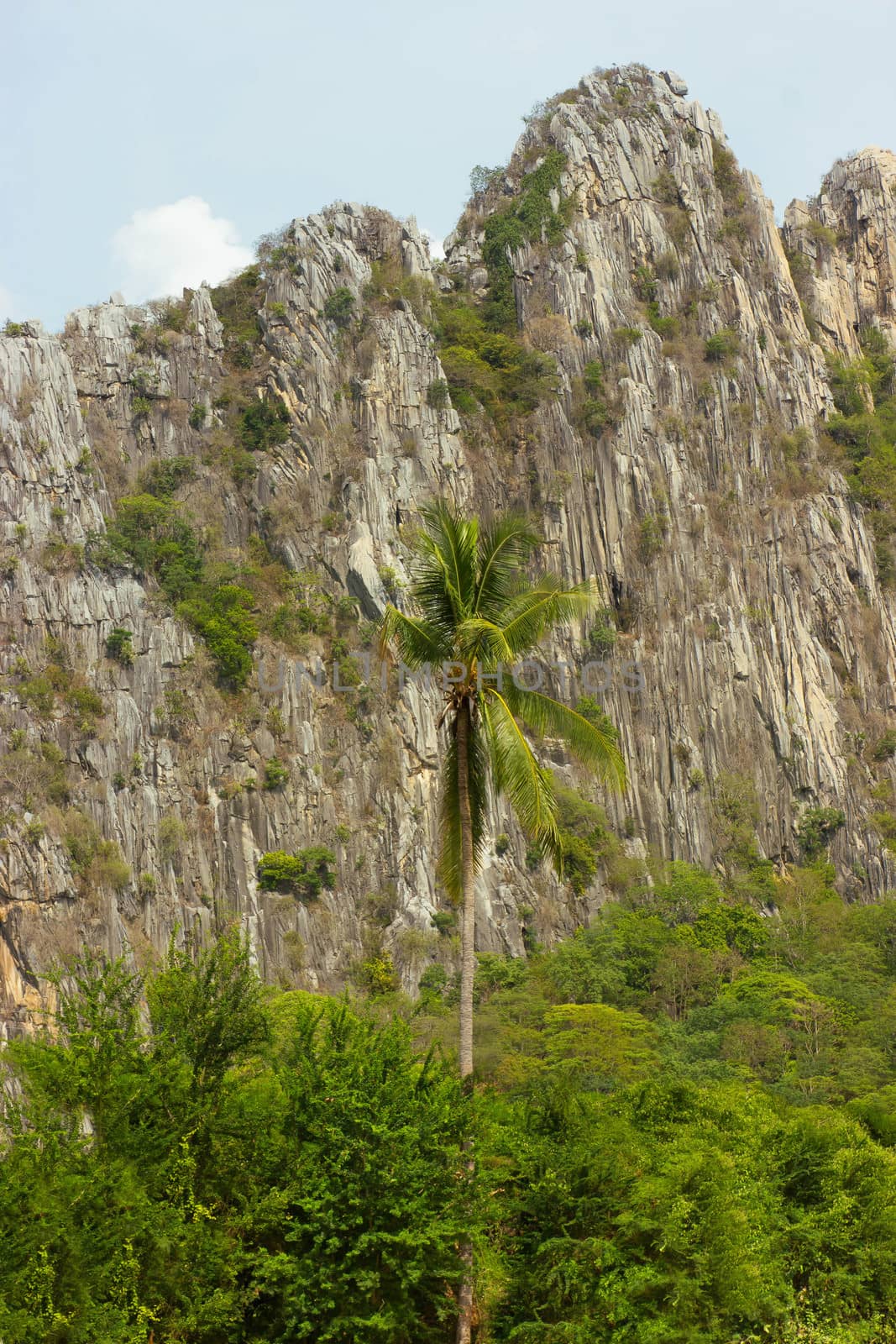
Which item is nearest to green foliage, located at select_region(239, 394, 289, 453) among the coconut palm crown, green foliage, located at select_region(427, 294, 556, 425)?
green foliage, located at select_region(427, 294, 556, 425)

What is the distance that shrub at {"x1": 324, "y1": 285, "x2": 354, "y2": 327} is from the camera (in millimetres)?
62000

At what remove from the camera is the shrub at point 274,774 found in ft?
167

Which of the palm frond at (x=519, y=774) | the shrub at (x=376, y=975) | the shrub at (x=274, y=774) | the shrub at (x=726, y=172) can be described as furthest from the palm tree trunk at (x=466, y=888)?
the shrub at (x=726, y=172)

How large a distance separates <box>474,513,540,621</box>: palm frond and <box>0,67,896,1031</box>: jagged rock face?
3086 cm

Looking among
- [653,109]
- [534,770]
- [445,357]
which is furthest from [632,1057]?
[653,109]

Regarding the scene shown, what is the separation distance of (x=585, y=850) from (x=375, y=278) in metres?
29.6

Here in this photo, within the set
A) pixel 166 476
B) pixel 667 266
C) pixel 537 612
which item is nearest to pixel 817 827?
pixel 667 266

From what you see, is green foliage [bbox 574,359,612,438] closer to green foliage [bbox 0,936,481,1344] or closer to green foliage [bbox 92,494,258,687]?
green foliage [bbox 92,494,258,687]

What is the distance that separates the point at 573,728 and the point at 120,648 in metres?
38.7

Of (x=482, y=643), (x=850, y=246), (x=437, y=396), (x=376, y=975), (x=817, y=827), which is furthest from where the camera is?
(x=850, y=246)

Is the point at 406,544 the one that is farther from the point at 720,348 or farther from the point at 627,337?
the point at 720,348

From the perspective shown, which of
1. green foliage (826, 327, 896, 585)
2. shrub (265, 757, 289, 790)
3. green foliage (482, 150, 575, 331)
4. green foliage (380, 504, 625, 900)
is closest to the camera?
green foliage (380, 504, 625, 900)

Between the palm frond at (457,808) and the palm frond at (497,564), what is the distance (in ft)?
4.80

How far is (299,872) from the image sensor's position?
1956 inches
